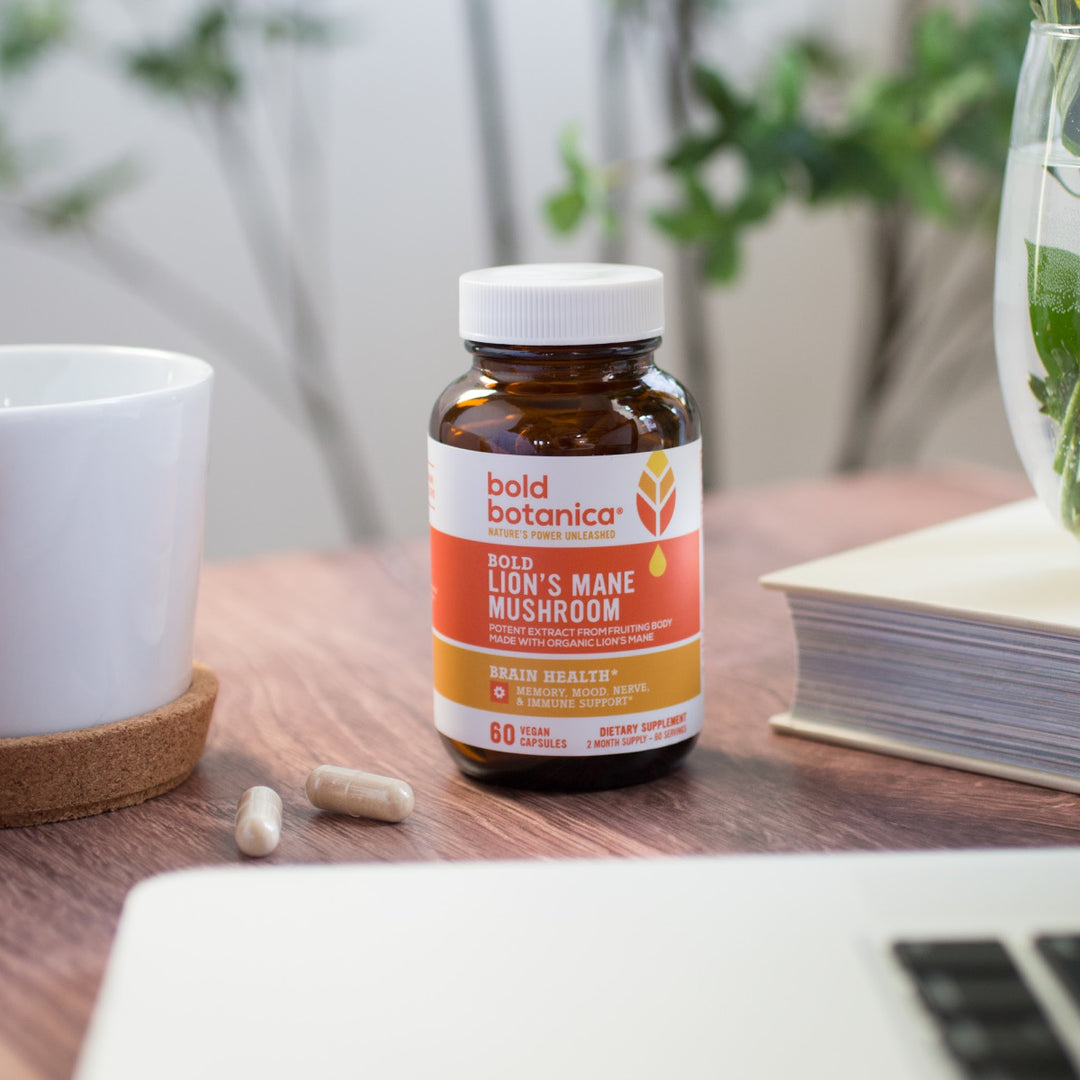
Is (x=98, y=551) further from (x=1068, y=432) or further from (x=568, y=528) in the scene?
(x=1068, y=432)

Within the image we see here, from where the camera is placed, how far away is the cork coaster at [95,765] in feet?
1.61

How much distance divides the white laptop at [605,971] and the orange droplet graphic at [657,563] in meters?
0.13

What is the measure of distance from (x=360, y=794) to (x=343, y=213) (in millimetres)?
1517

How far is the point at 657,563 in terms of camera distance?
1.63ft

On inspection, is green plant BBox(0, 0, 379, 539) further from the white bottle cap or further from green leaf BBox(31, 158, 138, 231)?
the white bottle cap

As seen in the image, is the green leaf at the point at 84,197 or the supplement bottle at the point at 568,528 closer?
the supplement bottle at the point at 568,528

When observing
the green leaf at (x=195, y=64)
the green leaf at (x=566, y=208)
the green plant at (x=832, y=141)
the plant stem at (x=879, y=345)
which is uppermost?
the green leaf at (x=195, y=64)

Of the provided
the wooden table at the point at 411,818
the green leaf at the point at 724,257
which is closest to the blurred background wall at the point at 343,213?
the green leaf at the point at 724,257

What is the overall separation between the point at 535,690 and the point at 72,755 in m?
0.17

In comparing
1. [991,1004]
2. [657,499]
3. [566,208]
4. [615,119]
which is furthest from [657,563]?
[615,119]

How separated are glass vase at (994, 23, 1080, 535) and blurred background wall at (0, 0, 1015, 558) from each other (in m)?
1.38

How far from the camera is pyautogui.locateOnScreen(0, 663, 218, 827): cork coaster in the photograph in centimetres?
49

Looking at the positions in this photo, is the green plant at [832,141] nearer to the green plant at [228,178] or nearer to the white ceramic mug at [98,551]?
the white ceramic mug at [98,551]

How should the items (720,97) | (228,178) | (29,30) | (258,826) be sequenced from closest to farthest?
(258,826)
(720,97)
(29,30)
(228,178)
